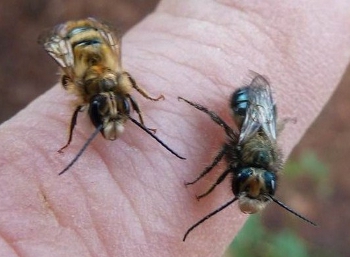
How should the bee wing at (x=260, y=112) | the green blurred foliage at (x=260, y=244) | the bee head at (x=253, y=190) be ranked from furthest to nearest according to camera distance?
the green blurred foliage at (x=260, y=244) → the bee wing at (x=260, y=112) → the bee head at (x=253, y=190)

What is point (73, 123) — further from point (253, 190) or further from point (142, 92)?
point (253, 190)

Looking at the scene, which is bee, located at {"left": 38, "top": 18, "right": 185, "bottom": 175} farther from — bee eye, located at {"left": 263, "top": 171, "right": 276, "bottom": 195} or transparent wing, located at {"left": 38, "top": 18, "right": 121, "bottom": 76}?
bee eye, located at {"left": 263, "top": 171, "right": 276, "bottom": 195}

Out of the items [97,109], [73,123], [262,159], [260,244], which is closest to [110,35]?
[73,123]

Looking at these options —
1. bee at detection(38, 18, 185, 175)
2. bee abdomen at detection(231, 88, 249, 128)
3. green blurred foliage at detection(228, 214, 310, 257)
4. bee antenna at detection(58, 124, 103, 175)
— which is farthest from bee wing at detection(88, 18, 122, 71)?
green blurred foliage at detection(228, 214, 310, 257)

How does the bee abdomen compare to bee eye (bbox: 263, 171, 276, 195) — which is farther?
the bee abdomen

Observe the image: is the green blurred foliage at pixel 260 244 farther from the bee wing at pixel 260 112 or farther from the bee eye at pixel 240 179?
the bee eye at pixel 240 179

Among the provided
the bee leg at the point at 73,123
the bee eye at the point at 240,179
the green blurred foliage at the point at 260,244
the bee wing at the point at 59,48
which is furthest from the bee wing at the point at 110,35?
the green blurred foliage at the point at 260,244
